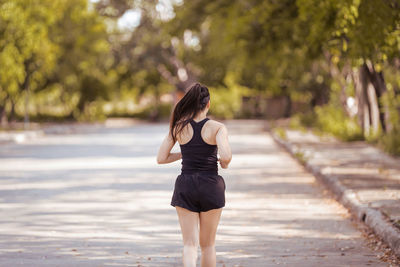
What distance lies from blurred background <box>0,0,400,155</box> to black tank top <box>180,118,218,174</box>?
6852mm

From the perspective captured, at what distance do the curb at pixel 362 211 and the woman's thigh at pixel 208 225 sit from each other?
2681 millimetres

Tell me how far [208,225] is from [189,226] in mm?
169

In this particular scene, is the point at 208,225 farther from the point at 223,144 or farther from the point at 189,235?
the point at 223,144

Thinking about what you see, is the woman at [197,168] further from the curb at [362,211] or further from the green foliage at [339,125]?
the green foliage at [339,125]

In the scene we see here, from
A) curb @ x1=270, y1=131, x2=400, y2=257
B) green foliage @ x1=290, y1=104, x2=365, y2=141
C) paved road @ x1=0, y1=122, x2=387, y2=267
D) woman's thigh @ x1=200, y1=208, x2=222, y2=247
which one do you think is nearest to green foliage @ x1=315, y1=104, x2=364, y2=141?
green foliage @ x1=290, y1=104, x2=365, y2=141

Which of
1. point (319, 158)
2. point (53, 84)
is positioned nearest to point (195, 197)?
point (319, 158)

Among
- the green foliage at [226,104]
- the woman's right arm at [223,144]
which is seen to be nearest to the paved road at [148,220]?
the woman's right arm at [223,144]

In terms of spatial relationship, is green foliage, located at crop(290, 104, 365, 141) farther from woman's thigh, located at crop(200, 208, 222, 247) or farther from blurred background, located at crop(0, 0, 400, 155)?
woman's thigh, located at crop(200, 208, 222, 247)

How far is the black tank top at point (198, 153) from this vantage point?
5883 mm

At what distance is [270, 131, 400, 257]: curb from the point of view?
853 centimetres

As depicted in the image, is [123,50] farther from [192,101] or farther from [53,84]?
[192,101]

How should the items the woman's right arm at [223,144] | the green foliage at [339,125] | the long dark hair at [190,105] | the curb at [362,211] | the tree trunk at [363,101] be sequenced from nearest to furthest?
the woman's right arm at [223,144], the long dark hair at [190,105], the curb at [362,211], the tree trunk at [363,101], the green foliage at [339,125]

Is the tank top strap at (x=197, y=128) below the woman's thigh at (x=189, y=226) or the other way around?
the other way around

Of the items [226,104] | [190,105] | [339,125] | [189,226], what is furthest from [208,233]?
[226,104]
